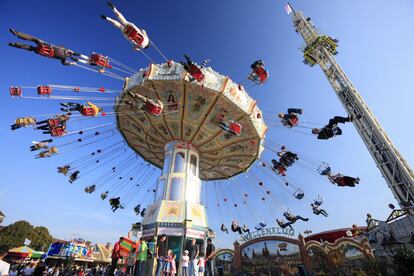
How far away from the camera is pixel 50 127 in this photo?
41.2 feet

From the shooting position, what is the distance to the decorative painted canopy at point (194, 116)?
47.4 feet

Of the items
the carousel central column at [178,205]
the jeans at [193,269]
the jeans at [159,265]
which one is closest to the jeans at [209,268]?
the carousel central column at [178,205]

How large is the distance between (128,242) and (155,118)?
30.2 ft

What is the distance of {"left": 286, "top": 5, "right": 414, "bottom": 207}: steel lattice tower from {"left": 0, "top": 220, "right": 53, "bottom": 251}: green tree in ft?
183

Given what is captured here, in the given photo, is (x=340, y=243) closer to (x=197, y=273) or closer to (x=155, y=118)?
(x=197, y=273)

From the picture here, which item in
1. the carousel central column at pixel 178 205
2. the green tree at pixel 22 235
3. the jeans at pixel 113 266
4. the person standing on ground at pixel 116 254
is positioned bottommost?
the jeans at pixel 113 266

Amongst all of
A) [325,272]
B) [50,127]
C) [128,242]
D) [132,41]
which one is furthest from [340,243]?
[50,127]

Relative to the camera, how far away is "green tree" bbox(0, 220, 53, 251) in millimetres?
39781

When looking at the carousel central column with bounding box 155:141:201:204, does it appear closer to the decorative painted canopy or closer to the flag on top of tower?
the decorative painted canopy

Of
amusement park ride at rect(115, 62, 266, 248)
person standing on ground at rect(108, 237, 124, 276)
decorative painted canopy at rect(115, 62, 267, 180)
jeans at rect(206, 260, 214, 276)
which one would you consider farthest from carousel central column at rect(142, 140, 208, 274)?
person standing on ground at rect(108, 237, 124, 276)

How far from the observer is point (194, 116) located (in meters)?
16.2

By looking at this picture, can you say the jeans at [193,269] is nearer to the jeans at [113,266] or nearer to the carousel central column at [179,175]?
the jeans at [113,266]

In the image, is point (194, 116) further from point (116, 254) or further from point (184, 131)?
point (116, 254)

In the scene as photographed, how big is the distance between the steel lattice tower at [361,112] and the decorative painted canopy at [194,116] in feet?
30.8
